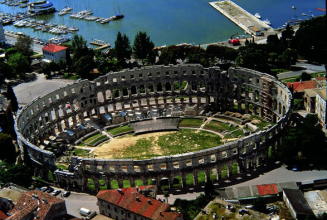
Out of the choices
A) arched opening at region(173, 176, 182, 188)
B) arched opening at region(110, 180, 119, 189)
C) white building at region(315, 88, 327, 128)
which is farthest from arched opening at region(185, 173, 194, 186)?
white building at region(315, 88, 327, 128)

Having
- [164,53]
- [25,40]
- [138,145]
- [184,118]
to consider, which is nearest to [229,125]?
[184,118]

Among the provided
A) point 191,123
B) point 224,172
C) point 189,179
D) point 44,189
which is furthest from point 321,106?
point 44,189

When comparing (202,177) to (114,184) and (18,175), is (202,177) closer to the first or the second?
(114,184)

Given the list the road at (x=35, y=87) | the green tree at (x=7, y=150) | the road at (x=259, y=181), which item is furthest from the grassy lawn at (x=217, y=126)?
the road at (x=35, y=87)

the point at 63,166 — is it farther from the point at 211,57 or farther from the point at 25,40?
the point at 25,40

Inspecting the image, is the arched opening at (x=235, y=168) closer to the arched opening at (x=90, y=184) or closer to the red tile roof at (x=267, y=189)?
the red tile roof at (x=267, y=189)

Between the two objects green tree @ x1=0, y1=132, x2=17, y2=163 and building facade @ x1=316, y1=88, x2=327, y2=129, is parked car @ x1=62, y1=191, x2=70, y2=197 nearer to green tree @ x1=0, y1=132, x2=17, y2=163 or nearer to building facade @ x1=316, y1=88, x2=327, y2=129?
green tree @ x1=0, y1=132, x2=17, y2=163
